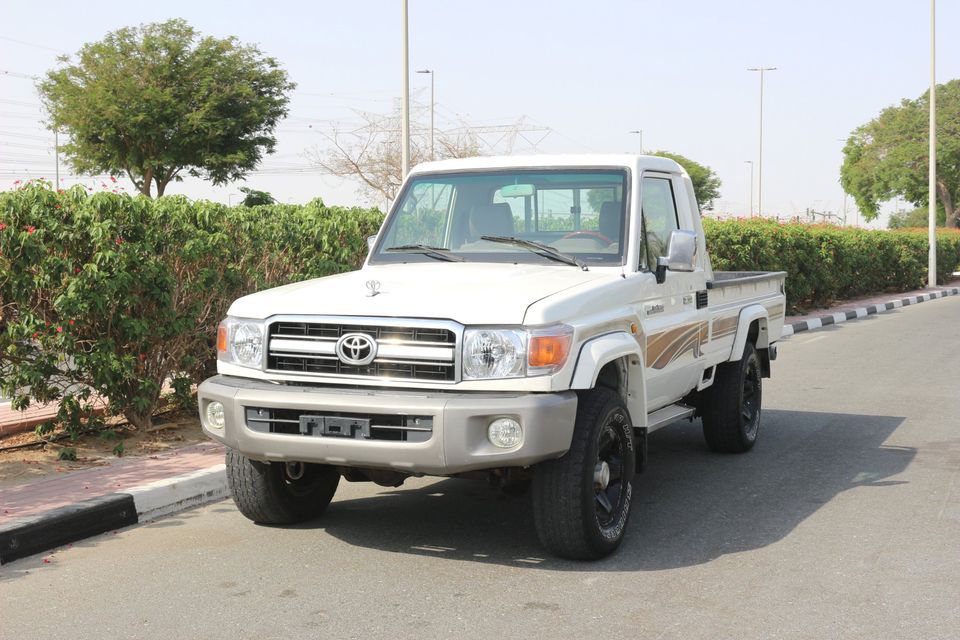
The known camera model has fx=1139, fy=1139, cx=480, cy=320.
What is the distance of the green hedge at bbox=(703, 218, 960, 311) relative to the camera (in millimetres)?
19484

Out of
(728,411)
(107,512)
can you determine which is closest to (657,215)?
(728,411)

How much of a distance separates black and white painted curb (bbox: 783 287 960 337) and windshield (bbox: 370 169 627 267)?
34.4 feet

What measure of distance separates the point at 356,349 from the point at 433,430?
0.53 metres

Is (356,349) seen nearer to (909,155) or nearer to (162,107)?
(162,107)

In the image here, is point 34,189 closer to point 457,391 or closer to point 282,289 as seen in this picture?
point 282,289

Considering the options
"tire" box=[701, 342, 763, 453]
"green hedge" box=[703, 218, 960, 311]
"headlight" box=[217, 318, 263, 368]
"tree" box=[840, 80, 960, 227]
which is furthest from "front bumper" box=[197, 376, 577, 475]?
"tree" box=[840, 80, 960, 227]

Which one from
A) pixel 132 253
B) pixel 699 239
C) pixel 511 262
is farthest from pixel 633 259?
pixel 132 253

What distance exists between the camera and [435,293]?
5.18m

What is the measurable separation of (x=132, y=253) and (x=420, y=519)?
286 centimetres

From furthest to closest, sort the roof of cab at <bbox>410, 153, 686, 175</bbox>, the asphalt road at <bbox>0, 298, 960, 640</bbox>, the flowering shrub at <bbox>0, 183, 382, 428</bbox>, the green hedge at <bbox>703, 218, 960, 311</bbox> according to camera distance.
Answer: the green hedge at <bbox>703, 218, 960, 311</bbox> < the flowering shrub at <bbox>0, 183, 382, 428</bbox> < the roof of cab at <bbox>410, 153, 686, 175</bbox> < the asphalt road at <bbox>0, 298, 960, 640</bbox>

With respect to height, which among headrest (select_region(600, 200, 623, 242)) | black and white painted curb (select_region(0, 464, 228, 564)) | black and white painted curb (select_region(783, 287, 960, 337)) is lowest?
black and white painted curb (select_region(0, 464, 228, 564))

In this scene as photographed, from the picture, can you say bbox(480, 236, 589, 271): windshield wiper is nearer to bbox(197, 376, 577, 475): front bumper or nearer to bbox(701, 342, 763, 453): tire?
bbox(197, 376, 577, 475): front bumper

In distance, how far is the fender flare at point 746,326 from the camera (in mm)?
7785

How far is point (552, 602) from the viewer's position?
4.72m
